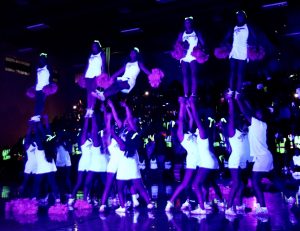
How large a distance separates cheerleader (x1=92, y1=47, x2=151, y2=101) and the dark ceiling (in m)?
3.63

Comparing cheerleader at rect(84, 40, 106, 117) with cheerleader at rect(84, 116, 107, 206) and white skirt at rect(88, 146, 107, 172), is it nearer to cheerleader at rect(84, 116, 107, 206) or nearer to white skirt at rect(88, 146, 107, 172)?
cheerleader at rect(84, 116, 107, 206)

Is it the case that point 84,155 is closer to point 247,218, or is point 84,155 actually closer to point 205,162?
point 205,162

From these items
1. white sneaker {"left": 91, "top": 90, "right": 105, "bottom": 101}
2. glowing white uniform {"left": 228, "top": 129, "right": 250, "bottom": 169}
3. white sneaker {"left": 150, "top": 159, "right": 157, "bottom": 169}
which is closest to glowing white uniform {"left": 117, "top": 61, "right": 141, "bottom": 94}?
white sneaker {"left": 91, "top": 90, "right": 105, "bottom": 101}

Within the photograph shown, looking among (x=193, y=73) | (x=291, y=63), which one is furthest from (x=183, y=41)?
(x=291, y=63)

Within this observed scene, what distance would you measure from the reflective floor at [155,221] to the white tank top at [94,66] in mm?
2670

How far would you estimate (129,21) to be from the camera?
472 inches

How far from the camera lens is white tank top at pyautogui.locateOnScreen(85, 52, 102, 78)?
749 centimetres

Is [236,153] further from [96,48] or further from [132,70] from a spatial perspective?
[96,48]

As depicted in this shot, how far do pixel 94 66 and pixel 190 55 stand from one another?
6.67 ft

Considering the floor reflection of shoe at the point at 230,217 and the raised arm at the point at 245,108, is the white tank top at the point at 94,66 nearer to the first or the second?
the raised arm at the point at 245,108

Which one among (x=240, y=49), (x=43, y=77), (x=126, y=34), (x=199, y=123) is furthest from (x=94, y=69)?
(x=126, y=34)

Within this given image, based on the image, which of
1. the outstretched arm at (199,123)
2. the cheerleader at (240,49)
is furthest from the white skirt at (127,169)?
the cheerleader at (240,49)

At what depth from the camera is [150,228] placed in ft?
15.8

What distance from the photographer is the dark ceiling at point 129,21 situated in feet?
35.0
